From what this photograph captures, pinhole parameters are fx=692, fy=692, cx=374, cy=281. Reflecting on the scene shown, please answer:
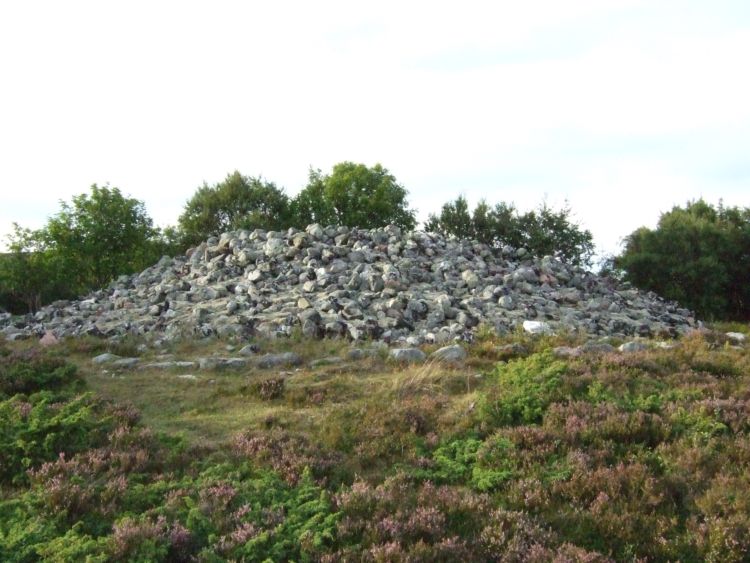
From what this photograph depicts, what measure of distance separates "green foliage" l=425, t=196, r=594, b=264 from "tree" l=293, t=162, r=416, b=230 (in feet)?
16.9

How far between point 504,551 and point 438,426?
10.5ft

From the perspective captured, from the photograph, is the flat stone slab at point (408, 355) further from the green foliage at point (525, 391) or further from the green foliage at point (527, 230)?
the green foliage at point (527, 230)

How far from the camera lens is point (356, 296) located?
59.6ft

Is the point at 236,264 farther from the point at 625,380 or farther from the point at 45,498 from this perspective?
the point at 45,498

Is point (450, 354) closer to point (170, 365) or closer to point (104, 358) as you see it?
point (170, 365)

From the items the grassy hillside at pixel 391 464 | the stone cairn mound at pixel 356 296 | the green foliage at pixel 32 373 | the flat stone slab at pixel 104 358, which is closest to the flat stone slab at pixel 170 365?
the flat stone slab at pixel 104 358

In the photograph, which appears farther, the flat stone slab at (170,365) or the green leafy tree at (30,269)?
the green leafy tree at (30,269)

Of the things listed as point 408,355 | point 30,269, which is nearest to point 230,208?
point 30,269

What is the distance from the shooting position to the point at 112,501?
6199 mm

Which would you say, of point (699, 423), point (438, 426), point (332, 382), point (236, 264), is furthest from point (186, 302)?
point (699, 423)

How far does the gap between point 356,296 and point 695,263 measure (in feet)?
58.8

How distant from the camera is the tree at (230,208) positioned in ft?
112

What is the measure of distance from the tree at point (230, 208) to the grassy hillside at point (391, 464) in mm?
22781

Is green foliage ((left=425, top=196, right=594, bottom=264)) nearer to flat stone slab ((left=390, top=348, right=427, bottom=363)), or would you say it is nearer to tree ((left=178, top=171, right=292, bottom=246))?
tree ((left=178, top=171, right=292, bottom=246))
